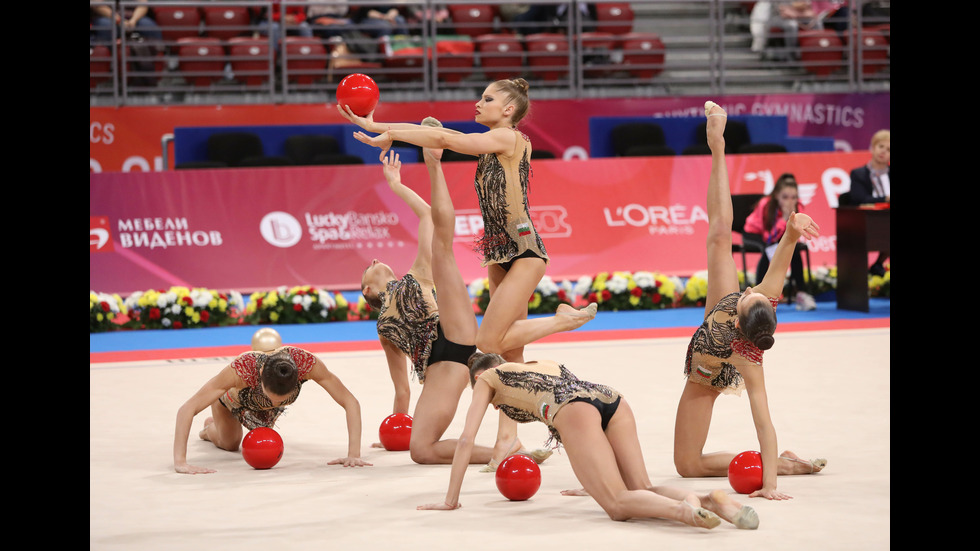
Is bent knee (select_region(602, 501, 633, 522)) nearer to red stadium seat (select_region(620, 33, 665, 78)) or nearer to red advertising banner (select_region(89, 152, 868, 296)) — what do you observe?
red advertising banner (select_region(89, 152, 868, 296))

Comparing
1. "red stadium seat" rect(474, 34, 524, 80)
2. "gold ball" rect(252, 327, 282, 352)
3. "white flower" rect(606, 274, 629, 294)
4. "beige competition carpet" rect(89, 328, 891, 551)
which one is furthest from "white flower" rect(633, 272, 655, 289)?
"gold ball" rect(252, 327, 282, 352)

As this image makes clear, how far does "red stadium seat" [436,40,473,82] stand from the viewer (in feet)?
52.9

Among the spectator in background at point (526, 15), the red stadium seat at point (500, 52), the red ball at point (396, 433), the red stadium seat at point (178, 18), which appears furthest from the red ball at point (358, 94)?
the spectator in background at point (526, 15)

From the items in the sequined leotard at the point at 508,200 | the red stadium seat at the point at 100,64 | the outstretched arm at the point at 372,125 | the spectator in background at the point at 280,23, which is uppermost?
the spectator in background at the point at 280,23

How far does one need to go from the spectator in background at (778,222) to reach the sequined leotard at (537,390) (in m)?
6.67

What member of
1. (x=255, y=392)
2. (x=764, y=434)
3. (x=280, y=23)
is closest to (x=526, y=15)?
(x=280, y=23)

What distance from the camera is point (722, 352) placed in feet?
17.5

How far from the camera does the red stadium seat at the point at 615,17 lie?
1748 centimetres

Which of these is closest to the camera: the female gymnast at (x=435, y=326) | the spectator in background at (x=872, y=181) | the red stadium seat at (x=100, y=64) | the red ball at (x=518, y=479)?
the red ball at (x=518, y=479)

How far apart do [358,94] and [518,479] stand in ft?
6.79

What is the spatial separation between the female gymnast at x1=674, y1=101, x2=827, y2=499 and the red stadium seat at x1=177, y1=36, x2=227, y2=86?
11.2m

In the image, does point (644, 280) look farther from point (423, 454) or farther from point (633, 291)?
point (423, 454)

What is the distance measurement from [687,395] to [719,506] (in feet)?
3.69

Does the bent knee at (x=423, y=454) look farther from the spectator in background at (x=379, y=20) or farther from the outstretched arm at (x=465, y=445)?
the spectator in background at (x=379, y=20)
